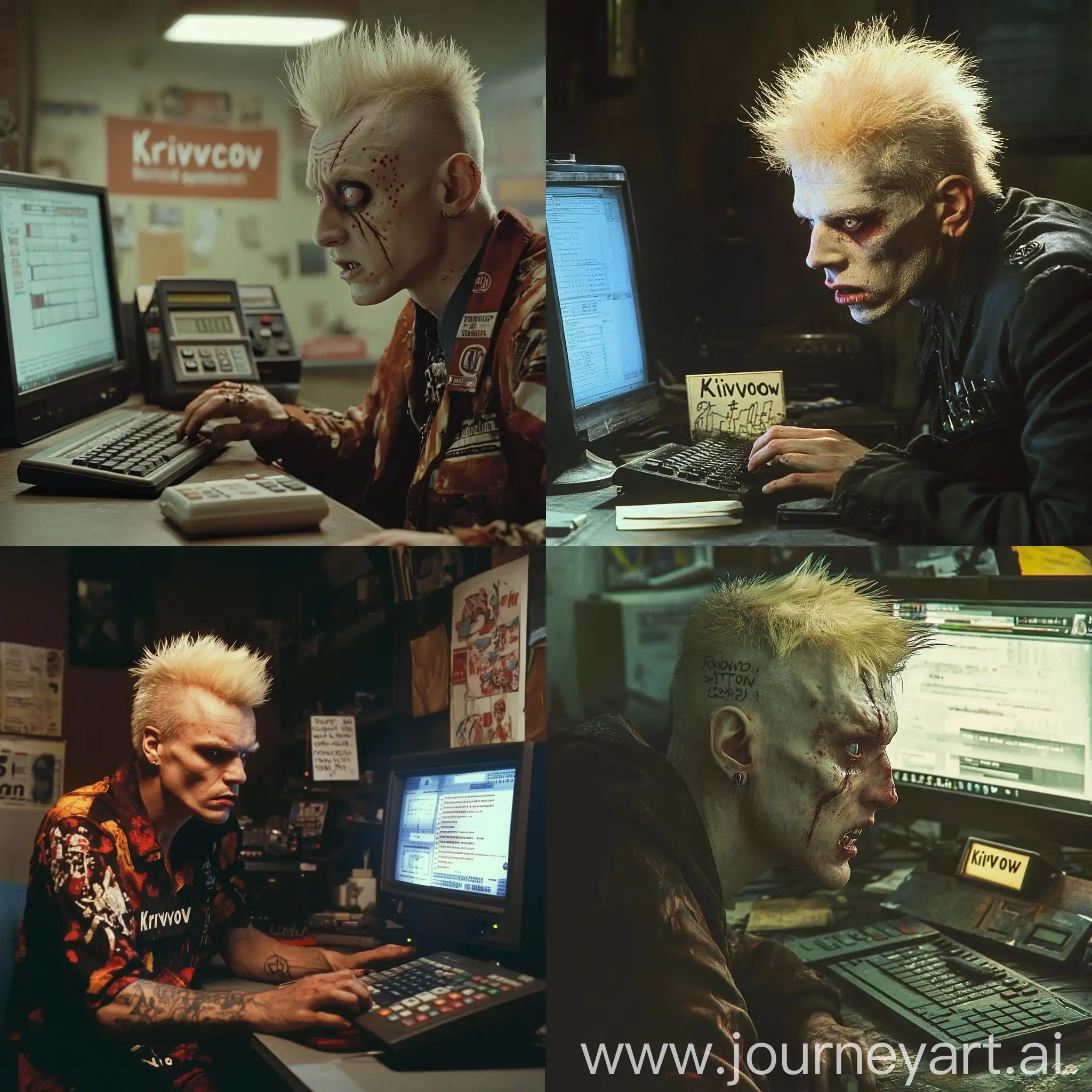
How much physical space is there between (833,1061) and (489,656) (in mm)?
777

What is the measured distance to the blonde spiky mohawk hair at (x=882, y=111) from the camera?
175cm

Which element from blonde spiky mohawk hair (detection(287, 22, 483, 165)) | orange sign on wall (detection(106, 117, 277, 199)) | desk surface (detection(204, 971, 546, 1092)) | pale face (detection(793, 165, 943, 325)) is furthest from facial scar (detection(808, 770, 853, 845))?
orange sign on wall (detection(106, 117, 277, 199))

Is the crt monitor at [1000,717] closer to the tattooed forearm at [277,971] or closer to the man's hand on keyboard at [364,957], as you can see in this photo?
the man's hand on keyboard at [364,957]

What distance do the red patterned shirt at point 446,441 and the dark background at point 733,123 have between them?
189mm

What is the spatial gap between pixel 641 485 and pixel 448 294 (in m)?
0.39

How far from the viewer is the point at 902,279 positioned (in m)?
1.78

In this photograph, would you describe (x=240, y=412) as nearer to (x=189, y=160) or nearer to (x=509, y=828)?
(x=189, y=160)

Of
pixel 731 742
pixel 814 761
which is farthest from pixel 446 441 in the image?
pixel 814 761

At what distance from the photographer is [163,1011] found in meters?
1.68

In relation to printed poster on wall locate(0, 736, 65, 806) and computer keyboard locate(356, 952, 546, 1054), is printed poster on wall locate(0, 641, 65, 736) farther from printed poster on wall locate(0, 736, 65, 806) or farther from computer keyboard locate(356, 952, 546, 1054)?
computer keyboard locate(356, 952, 546, 1054)

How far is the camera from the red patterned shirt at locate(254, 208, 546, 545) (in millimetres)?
1749

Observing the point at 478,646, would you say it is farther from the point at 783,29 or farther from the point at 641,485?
the point at 783,29

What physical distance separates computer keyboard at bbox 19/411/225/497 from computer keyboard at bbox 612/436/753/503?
2.00 feet

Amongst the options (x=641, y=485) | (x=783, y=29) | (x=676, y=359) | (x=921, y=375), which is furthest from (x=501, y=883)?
(x=783, y=29)
